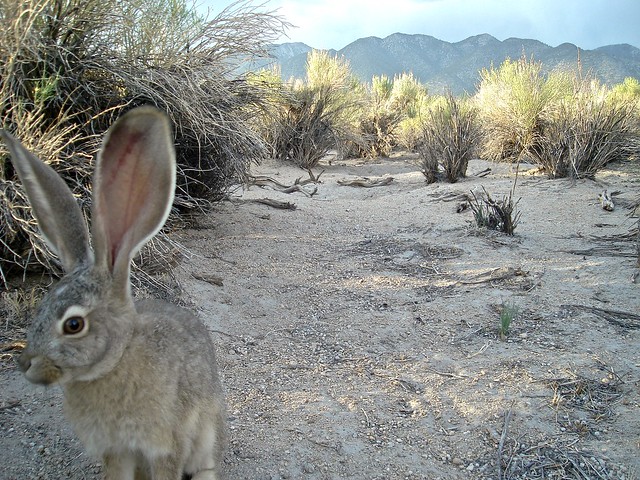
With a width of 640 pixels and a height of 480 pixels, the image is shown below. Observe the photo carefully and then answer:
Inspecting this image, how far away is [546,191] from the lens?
351 inches

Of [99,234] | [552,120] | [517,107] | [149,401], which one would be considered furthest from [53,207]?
[517,107]

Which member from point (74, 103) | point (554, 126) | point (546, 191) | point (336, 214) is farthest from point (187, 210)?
point (554, 126)

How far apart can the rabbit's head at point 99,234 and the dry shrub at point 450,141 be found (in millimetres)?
9286

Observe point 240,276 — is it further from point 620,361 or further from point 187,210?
point 620,361

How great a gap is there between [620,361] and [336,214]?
4.93 m

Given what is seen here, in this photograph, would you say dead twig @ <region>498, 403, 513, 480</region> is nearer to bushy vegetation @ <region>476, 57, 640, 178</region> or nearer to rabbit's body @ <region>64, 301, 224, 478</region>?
rabbit's body @ <region>64, 301, 224, 478</region>

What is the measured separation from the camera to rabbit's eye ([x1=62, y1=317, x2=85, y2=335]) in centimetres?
169

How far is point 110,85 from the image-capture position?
15.1 feet

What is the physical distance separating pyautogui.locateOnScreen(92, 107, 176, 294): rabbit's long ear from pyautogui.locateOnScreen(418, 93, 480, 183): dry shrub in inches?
365

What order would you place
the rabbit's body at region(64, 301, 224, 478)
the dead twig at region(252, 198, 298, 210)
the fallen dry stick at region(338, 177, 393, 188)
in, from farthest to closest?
1. the fallen dry stick at region(338, 177, 393, 188)
2. the dead twig at region(252, 198, 298, 210)
3. the rabbit's body at region(64, 301, 224, 478)

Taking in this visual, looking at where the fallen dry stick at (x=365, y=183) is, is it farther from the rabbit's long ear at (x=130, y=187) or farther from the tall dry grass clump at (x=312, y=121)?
the rabbit's long ear at (x=130, y=187)

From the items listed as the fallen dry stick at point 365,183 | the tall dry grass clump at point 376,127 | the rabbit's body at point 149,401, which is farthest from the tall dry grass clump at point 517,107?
the rabbit's body at point 149,401

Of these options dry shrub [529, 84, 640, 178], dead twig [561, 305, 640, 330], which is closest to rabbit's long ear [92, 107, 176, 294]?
dead twig [561, 305, 640, 330]

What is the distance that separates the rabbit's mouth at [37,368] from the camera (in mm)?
1647
